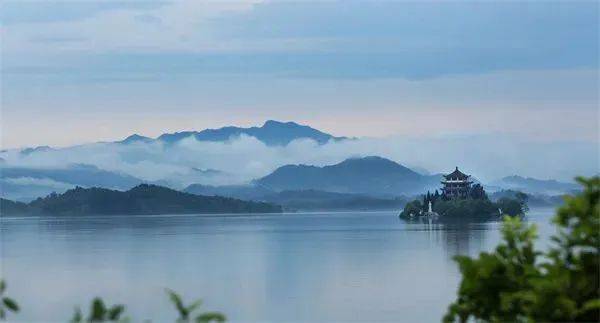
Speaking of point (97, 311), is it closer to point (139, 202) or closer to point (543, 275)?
point (543, 275)

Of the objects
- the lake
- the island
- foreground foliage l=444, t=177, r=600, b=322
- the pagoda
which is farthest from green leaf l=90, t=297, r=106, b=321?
the pagoda

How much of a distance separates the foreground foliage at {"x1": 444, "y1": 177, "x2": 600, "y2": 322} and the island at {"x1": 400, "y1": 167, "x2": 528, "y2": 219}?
138 feet

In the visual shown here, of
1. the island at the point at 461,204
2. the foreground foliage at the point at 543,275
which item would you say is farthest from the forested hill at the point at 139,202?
the foreground foliage at the point at 543,275

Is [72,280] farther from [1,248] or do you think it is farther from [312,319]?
[1,248]

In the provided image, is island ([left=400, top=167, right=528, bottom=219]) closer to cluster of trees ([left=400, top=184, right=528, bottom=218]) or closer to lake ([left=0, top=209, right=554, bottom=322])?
cluster of trees ([left=400, top=184, right=528, bottom=218])

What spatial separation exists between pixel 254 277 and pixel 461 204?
32777 millimetres

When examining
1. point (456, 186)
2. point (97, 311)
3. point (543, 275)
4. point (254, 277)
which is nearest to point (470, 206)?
point (456, 186)

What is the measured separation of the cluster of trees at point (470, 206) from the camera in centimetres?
4792

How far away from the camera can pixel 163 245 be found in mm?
28656

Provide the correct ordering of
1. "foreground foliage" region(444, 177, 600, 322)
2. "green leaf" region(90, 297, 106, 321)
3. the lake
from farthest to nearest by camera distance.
Result: the lake < "foreground foliage" region(444, 177, 600, 322) < "green leaf" region(90, 297, 106, 321)

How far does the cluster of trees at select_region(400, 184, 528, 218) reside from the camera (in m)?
47.9

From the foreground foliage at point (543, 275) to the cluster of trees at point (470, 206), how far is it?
140ft

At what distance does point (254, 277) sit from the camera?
18.0 metres

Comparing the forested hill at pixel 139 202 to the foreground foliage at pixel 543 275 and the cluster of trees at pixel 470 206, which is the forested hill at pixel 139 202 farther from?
the foreground foliage at pixel 543 275
